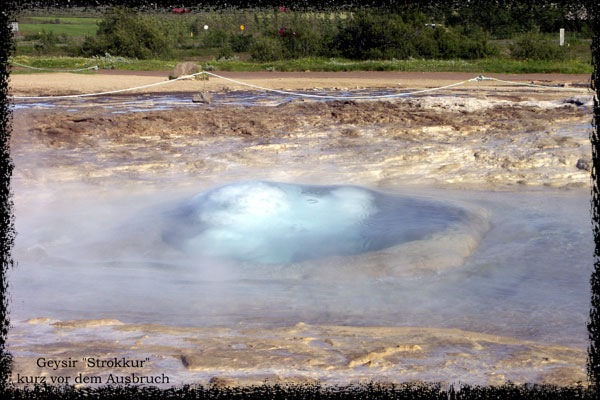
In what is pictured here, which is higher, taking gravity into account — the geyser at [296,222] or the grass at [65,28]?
the grass at [65,28]

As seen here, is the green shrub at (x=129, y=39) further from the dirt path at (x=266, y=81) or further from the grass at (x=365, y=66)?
the dirt path at (x=266, y=81)

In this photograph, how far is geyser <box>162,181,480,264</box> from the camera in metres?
4.97

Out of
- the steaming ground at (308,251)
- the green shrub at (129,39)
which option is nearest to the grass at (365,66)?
the green shrub at (129,39)

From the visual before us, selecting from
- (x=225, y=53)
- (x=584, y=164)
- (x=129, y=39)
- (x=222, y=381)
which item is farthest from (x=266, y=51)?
(x=222, y=381)

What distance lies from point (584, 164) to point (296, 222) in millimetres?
3898

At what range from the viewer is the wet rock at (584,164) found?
7.01m

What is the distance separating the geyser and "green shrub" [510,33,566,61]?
18876mm

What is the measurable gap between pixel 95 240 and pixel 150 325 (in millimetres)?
2105

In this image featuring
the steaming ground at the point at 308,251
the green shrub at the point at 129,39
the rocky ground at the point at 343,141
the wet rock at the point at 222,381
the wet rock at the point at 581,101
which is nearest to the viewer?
the wet rock at the point at 222,381

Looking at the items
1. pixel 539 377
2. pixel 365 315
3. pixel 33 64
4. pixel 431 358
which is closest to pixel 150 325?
pixel 365 315

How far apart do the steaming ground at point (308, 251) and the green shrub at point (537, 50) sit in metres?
14.0

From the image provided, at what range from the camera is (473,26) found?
88.4 feet

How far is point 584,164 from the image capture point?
709 centimetres

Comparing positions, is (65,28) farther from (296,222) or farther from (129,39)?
(296,222)
